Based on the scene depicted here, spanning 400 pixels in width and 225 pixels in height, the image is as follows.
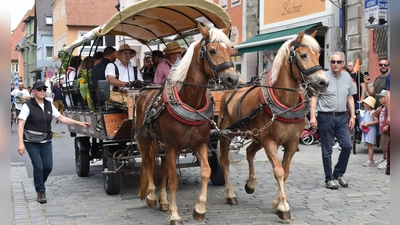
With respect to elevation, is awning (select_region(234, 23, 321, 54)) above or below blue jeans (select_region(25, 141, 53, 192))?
above

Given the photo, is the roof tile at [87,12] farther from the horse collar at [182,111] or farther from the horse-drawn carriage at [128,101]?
the horse collar at [182,111]

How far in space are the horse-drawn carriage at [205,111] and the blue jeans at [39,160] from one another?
2.56 ft

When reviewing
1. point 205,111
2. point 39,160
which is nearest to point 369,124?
point 205,111

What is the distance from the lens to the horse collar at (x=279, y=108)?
5691mm

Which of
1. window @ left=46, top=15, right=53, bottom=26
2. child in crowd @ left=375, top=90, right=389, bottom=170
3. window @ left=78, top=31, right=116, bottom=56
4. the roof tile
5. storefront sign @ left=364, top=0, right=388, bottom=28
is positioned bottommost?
child in crowd @ left=375, top=90, right=389, bottom=170

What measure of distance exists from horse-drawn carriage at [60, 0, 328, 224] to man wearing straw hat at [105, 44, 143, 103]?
0.24 m

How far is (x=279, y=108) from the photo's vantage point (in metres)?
5.70

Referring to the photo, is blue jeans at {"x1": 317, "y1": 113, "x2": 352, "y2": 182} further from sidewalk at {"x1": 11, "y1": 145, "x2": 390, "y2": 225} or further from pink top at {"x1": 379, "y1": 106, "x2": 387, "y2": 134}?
pink top at {"x1": 379, "y1": 106, "x2": 387, "y2": 134}

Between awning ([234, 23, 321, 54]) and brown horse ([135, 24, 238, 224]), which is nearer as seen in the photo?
brown horse ([135, 24, 238, 224])

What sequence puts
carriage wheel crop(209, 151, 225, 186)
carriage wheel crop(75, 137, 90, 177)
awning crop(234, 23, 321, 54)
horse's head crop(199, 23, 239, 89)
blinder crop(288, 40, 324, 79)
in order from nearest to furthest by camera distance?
horse's head crop(199, 23, 239, 89) < blinder crop(288, 40, 324, 79) < carriage wheel crop(209, 151, 225, 186) < carriage wheel crop(75, 137, 90, 177) < awning crop(234, 23, 321, 54)

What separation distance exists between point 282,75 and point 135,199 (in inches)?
108

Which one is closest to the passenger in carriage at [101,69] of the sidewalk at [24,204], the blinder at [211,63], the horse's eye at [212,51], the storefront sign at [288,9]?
the sidewalk at [24,204]

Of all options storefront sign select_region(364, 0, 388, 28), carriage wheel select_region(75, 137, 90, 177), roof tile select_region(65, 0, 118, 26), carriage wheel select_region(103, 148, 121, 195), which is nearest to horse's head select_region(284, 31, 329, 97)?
carriage wheel select_region(103, 148, 121, 195)

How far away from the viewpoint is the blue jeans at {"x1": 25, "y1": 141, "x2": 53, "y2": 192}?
271 inches
